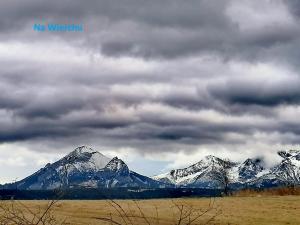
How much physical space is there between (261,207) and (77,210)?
11696mm

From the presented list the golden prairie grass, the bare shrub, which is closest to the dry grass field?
the golden prairie grass

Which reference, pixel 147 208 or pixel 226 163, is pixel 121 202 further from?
pixel 226 163

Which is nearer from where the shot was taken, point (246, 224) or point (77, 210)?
point (246, 224)

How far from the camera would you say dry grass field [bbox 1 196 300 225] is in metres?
30.4

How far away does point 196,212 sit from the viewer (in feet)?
114

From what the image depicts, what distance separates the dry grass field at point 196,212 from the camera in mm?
30359

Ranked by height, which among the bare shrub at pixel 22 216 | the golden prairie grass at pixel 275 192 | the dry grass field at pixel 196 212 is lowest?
the bare shrub at pixel 22 216

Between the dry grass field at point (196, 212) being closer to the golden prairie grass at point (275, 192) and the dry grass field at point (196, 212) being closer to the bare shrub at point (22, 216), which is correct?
the golden prairie grass at point (275, 192)

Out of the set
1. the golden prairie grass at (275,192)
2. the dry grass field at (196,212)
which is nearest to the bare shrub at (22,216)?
the dry grass field at (196,212)

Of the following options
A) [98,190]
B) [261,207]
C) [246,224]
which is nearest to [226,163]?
[261,207]

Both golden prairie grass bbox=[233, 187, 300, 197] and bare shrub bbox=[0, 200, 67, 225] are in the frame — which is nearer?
bare shrub bbox=[0, 200, 67, 225]

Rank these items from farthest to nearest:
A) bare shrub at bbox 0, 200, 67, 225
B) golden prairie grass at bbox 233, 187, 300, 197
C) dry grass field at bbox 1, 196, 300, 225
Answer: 1. golden prairie grass at bbox 233, 187, 300, 197
2. dry grass field at bbox 1, 196, 300, 225
3. bare shrub at bbox 0, 200, 67, 225

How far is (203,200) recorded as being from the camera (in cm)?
4122

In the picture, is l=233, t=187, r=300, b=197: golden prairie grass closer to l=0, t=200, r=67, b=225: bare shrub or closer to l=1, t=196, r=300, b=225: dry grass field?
l=1, t=196, r=300, b=225: dry grass field
